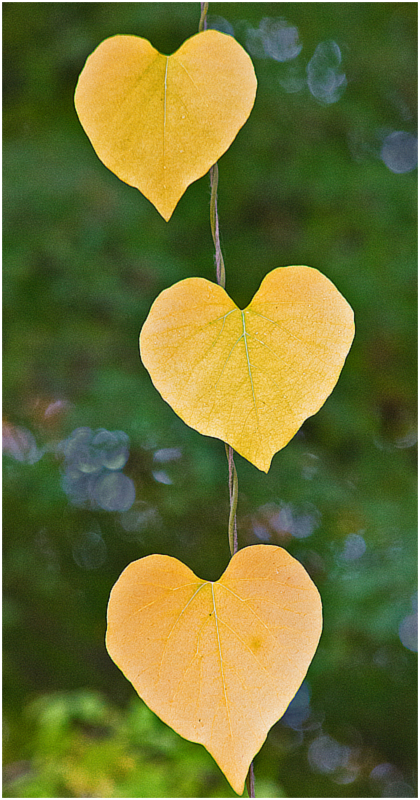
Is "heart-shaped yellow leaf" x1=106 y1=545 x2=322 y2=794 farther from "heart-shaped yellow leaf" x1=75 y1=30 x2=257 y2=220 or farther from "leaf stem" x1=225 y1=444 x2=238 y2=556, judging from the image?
"heart-shaped yellow leaf" x1=75 y1=30 x2=257 y2=220

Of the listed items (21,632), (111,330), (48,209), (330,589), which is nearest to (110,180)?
(48,209)

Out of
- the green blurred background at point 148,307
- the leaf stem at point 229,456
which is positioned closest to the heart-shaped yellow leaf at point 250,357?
the leaf stem at point 229,456

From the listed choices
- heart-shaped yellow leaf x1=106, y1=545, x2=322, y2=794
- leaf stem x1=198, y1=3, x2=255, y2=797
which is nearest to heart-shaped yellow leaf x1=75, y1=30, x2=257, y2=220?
leaf stem x1=198, y1=3, x2=255, y2=797

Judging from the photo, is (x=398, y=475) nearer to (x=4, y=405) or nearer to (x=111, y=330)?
(x=111, y=330)

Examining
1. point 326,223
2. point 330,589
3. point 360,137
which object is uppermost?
point 360,137

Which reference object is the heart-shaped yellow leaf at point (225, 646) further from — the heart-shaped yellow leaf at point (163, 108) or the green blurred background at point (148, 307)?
the green blurred background at point (148, 307)

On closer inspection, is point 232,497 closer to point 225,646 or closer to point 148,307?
point 225,646
